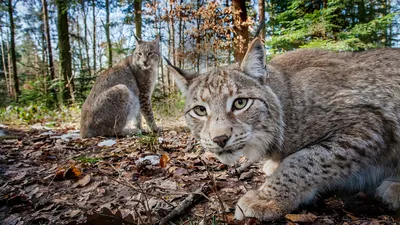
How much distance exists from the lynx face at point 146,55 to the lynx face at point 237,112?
551cm

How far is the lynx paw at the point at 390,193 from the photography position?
2.04 m

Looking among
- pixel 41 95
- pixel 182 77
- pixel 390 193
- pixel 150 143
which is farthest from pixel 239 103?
pixel 41 95

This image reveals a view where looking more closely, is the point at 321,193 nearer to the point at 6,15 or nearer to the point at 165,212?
the point at 165,212

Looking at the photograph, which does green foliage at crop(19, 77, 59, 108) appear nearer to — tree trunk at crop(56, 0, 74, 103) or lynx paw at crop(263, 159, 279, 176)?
tree trunk at crop(56, 0, 74, 103)

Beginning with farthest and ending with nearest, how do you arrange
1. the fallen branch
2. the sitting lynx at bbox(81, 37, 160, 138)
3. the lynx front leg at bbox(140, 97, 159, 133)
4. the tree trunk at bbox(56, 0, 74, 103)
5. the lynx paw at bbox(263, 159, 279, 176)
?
the tree trunk at bbox(56, 0, 74, 103), the lynx front leg at bbox(140, 97, 159, 133), the sitting lynx at bbox(81, 37, 160, 138), the lynx paw at bbox(263, 159, 279, 176), the fallen branch

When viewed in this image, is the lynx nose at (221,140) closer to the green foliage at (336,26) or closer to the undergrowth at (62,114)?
the undergrowth at (62,114)

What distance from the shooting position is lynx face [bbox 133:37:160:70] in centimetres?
782

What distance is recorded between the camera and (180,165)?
3314 mm

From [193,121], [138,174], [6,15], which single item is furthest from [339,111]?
[6,15]

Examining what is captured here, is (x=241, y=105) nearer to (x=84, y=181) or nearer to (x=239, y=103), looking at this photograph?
(x=239, y=103)

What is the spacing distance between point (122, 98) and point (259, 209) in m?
4.95

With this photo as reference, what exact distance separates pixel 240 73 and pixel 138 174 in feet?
5.24

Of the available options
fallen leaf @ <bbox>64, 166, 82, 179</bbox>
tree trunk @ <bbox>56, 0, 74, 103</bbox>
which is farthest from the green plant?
tree trunk @ <bbox>56, 0, 74, 103</bbox>

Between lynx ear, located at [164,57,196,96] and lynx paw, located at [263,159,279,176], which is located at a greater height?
lynx ear, located at [164,57,196,96]
